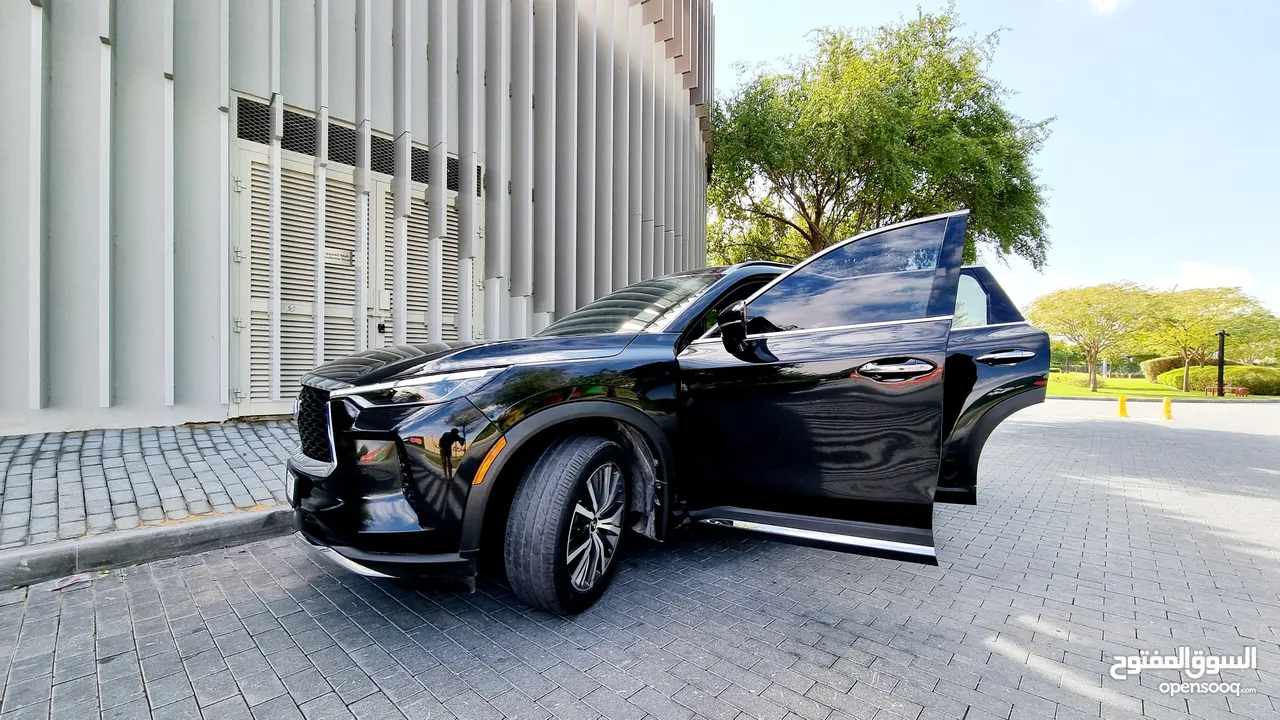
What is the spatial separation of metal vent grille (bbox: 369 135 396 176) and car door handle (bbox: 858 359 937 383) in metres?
6.95

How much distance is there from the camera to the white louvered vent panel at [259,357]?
6246 mm

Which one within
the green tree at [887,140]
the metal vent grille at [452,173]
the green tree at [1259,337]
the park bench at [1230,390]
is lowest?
the park bench at [1230,390]

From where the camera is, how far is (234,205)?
6.22 metres

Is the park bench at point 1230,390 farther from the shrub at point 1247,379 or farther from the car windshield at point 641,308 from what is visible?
the car windshield at point 641,308

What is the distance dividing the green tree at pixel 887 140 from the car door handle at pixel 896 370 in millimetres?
9993

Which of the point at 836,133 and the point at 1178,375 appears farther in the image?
the point at 1178,375

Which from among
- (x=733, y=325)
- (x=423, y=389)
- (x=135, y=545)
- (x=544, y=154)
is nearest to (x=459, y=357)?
(x=423, y=389)

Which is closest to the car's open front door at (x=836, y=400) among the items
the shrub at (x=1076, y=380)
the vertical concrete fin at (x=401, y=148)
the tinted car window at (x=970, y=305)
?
the tinted car window at (x=970, y=305)

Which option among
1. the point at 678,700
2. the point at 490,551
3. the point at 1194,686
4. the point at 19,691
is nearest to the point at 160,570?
the point at 19,691

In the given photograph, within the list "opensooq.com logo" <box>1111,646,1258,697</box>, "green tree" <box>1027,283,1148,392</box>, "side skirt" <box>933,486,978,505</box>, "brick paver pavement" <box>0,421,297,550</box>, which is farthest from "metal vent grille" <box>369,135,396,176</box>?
"green tree" <box>1027,283,1148,392</box>

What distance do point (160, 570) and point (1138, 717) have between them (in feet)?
14.6

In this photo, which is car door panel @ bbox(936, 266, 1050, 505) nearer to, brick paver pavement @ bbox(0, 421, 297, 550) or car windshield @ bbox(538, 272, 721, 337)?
car windshield @ bbox(538, 272, 721, 337)

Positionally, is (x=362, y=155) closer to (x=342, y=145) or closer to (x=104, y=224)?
(x=342, y=145)

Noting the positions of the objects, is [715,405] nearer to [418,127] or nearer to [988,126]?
[418,127]
